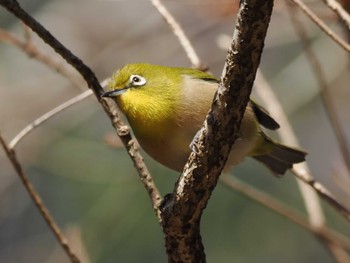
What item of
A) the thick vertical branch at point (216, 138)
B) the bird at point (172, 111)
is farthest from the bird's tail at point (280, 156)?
the thick vertical branch at point (216, 138)

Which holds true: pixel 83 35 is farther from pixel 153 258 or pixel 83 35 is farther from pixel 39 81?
pixel 153 258

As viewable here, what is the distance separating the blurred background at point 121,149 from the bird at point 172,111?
144 centimetres

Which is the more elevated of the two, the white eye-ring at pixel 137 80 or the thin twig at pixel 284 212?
the white eye-ring at pixel 137 80

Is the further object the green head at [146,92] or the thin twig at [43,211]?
the green head at [146,92]

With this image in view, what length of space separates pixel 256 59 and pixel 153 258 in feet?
16.6

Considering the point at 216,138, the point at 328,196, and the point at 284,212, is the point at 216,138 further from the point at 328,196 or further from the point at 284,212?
the point at 284,212

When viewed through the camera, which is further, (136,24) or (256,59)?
(136,24)

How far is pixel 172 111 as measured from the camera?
139 inches

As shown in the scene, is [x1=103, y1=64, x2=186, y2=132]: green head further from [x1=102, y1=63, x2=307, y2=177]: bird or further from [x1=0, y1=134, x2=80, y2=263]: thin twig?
[x1=0, y1=134, x2=80, y2=263]: thin twig

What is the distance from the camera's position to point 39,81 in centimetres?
610

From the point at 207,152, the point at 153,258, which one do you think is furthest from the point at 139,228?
the point at 207,152

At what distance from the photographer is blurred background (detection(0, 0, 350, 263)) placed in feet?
19.5

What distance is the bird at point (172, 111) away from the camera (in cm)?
345

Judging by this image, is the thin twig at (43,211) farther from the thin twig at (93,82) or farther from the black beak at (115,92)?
the black beak at (115,92)
